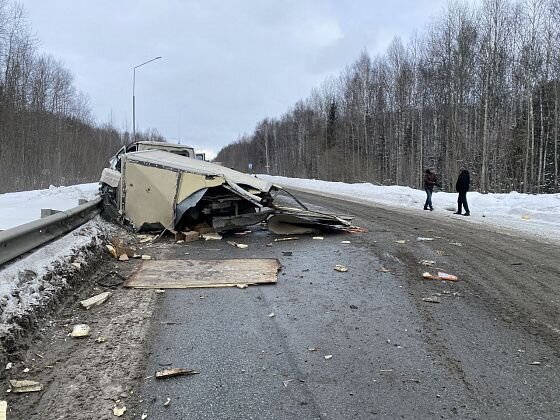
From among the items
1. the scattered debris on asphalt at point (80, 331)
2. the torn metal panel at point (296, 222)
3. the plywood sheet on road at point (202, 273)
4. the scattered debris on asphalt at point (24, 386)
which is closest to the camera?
the scattered debris on asphalt at point (24, 386)

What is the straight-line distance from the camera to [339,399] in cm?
274

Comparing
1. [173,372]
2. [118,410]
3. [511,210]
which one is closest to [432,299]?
[173,372]

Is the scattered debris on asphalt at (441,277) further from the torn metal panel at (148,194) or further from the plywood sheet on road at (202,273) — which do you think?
the torn metal panel at (148,194)

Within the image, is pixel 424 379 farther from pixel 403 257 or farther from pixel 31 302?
pixel 403 257

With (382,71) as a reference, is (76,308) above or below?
below

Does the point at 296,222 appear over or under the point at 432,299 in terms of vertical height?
over

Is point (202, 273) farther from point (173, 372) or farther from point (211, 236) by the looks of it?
point (211, 236)

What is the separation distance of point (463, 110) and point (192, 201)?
1368 inches

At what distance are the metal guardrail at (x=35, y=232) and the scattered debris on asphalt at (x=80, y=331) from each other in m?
0.96

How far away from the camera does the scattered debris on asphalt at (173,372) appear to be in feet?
9.93

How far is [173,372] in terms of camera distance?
120 inches

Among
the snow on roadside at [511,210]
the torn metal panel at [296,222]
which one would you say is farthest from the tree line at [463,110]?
the torn metal panel at [296,222]

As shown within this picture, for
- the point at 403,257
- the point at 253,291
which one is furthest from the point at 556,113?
the point at 253,291

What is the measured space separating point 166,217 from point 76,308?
4.82 m
